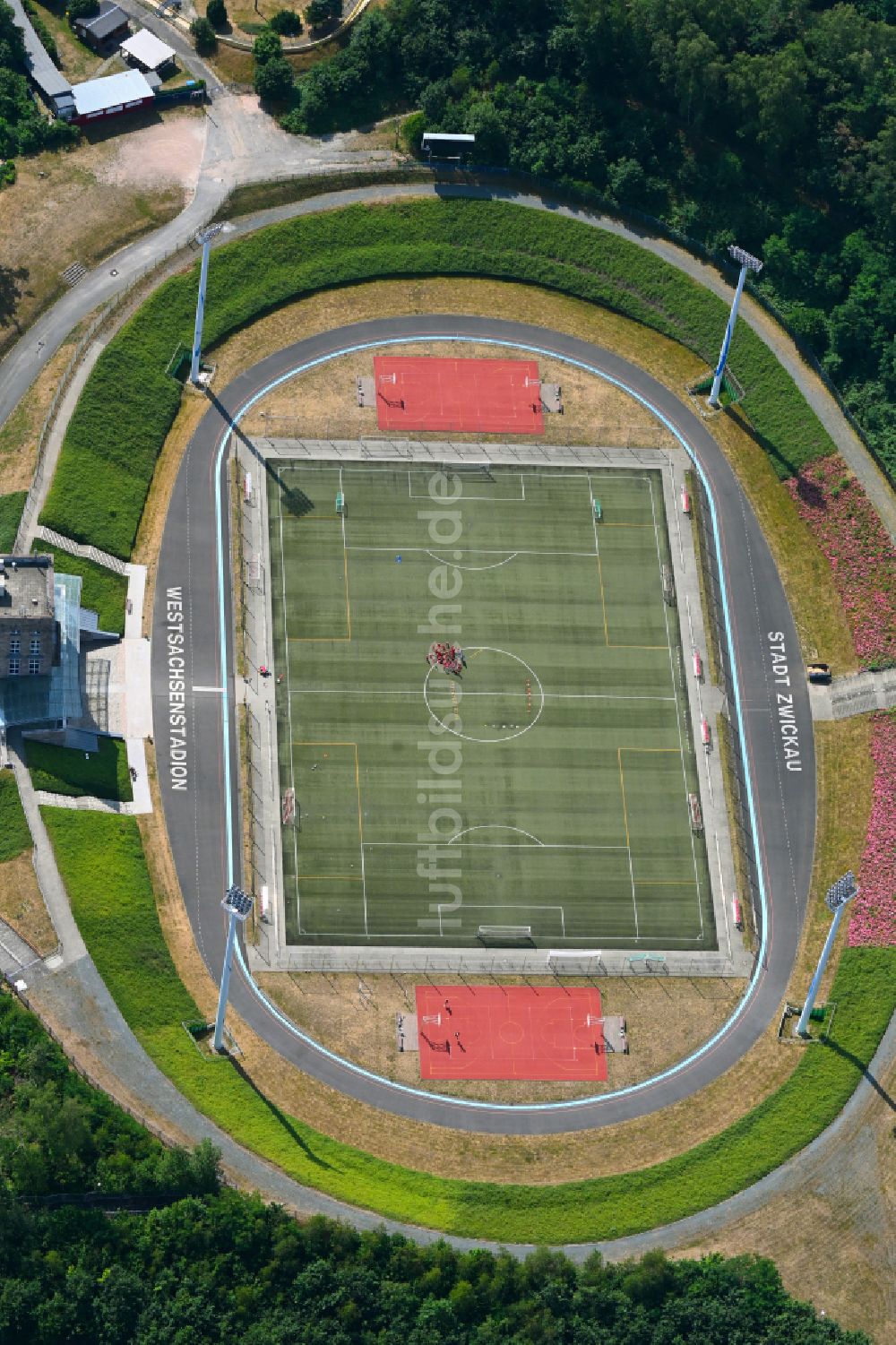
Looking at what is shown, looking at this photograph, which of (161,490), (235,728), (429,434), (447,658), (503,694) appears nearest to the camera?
(235,728)

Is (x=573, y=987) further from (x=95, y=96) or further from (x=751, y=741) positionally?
(x=95, y=96)

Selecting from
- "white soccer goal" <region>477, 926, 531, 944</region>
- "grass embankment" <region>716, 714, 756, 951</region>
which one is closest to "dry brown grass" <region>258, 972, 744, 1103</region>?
"white soccer goal" <region>477, 926, 531, 944</region>

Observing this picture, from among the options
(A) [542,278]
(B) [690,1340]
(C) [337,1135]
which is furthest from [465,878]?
(A) [542,278]

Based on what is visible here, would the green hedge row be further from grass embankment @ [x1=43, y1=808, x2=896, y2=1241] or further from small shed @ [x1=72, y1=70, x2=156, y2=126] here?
grass embankment @ [x1=43, y1=808, x2=896, y2=1241]

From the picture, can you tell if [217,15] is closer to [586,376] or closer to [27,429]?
[27,429]

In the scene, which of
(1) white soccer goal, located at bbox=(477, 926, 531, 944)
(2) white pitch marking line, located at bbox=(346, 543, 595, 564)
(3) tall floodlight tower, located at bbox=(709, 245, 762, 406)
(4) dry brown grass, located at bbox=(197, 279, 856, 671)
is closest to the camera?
(1) white soccer goal, located at bbox=(477, 926, 531, 944)

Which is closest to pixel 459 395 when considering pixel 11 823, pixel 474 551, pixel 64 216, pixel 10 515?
pixel 474 551

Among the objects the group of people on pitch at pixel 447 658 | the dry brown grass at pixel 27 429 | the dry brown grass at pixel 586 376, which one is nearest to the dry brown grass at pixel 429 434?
the dry brown grass at pixel 586 376
